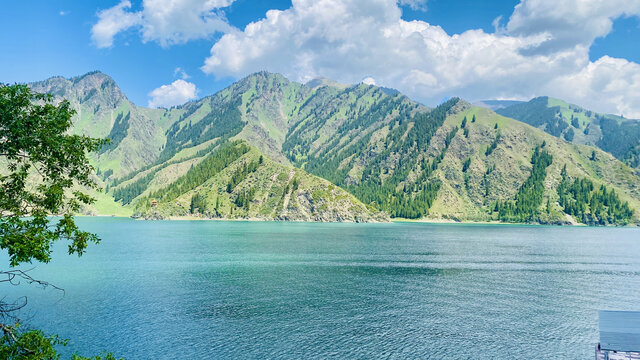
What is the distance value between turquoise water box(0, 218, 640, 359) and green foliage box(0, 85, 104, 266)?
25.1m

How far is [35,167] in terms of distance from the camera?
1029 inches

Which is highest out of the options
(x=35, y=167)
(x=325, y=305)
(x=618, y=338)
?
(x=35, y=167)

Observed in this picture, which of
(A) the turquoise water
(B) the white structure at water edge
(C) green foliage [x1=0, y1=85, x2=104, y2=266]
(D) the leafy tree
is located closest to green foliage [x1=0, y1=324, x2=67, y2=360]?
(D) the leafy tree

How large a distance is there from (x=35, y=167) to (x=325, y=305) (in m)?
51.3

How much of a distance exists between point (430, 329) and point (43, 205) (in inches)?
1953

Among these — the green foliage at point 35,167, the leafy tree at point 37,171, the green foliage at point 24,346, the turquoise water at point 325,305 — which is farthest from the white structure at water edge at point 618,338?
the green foliage at point 35,167

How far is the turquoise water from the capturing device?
49062mm

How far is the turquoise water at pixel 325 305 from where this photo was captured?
4906cm

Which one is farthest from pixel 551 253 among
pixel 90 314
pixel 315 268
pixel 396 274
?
pixel 90 314

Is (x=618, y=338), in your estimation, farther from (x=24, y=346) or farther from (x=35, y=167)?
(x=35, y=167)

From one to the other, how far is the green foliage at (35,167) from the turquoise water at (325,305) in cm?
2509

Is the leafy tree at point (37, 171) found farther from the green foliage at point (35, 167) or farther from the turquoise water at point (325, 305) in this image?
the turquoise water at point (325, 305)

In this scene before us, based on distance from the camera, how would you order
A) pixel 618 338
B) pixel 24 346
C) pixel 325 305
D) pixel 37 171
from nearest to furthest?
pixel 24 346, pixel 37 171, pixel 618 338, pixel 325 305

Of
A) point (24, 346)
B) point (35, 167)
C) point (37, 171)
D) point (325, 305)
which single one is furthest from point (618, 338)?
point (37, 171)
